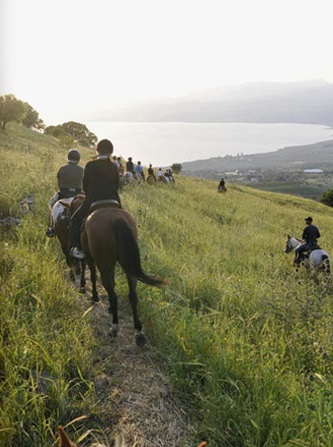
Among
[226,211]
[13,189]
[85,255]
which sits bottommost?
[226,211]

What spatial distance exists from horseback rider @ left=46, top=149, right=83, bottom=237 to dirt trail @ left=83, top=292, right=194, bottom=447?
3.67 m

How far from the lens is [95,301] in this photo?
20.0 ft

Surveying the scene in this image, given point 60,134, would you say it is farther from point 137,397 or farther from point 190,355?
point 137,397

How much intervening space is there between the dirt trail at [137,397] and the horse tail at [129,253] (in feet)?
3.05

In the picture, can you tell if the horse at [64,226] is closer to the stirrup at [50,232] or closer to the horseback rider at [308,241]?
the stirrup at [50,232]

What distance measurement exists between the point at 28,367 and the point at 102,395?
2.78 ft

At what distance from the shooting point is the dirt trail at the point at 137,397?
10.9 ft

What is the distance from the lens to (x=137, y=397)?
12.4ft

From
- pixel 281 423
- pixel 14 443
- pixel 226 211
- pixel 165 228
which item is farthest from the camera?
pixel 226 211

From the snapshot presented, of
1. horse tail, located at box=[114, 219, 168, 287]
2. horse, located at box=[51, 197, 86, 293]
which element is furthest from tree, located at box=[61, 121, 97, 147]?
horse tail, located at box=[114, 219, 168, 287]

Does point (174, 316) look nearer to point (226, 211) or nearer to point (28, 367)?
point (28, 367)

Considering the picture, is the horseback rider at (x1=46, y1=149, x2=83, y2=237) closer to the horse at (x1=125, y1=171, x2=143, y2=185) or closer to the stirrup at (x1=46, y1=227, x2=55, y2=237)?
the stirrup at (x1=46, y1=227, x2=55, y2=237)

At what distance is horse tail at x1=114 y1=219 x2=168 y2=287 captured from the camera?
506 cm

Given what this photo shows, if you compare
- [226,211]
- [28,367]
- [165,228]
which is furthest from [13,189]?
[226,211]
